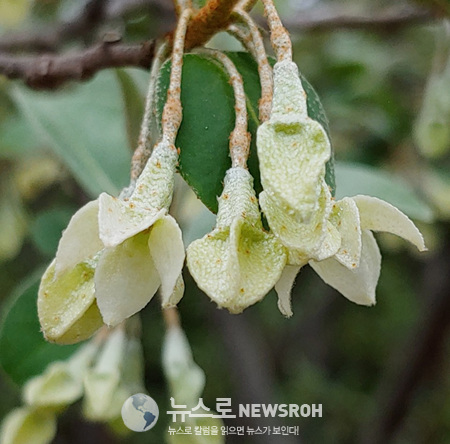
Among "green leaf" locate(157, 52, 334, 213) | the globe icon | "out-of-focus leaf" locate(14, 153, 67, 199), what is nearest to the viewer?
"green leaf" locate(157, 52, 334, 213)

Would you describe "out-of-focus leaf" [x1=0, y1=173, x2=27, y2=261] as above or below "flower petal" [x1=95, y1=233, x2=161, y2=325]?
below

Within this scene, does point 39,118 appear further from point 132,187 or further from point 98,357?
point 132,187

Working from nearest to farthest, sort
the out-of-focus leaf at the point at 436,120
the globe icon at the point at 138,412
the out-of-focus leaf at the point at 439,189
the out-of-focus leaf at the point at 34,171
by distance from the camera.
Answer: the globe icon at the point at 138,412 → the out-of-focus leaf at the point at 436,120 → the out-of-focus leaf at the point at 439,189 → the out-of-focus leaf at the point at 34,171

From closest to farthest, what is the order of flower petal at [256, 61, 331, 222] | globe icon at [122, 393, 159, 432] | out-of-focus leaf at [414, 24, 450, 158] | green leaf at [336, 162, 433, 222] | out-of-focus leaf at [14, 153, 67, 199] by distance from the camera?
1. flower petal at [256, 61, 331, 222]
2. globe icon at [122, 393, 159, 432]
3. green leaf at [336, 162, 433, 222]
4. out-of-focus leaf at [414, 24, 450, 158]
5. out-of-focus leaf at [14, 153, 67, 199]

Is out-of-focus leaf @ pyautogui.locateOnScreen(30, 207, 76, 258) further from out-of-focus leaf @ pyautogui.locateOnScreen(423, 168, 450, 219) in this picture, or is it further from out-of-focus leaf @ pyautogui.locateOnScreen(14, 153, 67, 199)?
out-of-focus leaf @ pyautogui.locateOnScreen(423, 168, 450, 219)

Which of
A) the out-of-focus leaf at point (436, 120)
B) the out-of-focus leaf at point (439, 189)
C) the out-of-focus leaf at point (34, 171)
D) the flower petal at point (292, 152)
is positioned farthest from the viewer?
A: the out-of-focus leaf at point (34, 171)

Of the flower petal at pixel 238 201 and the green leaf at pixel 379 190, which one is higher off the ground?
the flower petal at pixel 238 201

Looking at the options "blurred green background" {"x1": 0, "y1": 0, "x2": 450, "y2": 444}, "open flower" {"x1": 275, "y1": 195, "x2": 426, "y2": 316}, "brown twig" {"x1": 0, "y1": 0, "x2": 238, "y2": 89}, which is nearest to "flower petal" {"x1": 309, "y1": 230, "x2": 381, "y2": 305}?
"open flower" {"x1": 275, "y1": 195, "x2": 426, "y2": 316}

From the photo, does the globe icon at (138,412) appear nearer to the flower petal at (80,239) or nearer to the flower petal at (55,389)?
the flower petal at (55,389)

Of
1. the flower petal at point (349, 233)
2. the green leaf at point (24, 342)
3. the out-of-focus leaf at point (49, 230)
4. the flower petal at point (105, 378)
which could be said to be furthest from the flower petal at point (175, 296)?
the out-of-focus leaf at point (49, 230)

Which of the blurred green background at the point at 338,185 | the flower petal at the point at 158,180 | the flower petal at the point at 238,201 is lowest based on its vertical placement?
the blurred green background at the point at 338,185
